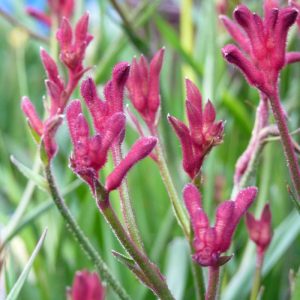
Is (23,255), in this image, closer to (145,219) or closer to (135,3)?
(145,219)

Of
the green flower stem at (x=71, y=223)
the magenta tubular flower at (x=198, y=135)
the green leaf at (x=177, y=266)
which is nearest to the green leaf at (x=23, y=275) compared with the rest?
Result: the green flower stem at (x=71, y=223)

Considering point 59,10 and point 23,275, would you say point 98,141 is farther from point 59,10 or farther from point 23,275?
point 59,10

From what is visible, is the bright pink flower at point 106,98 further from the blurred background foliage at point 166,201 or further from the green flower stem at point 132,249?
the blurred background foliage at point 166,201

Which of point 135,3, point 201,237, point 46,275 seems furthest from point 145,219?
point 135,3

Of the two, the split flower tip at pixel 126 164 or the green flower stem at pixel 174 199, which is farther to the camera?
the green flower stem at pixel 174 199

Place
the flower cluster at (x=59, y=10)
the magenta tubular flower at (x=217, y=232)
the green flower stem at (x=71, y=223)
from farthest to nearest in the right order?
1. the flower cluster at (x=59, y=10)
2. the green flower stem at (x=71, y=223)
3. the magenta tubular flower at (x=217, y=232)

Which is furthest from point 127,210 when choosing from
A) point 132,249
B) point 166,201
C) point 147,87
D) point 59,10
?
point 166,201
